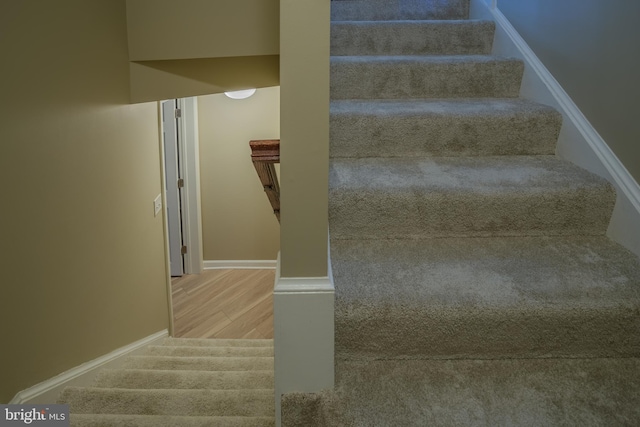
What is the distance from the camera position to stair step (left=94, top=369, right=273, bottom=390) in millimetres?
2098

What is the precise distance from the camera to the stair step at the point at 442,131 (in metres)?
1.98

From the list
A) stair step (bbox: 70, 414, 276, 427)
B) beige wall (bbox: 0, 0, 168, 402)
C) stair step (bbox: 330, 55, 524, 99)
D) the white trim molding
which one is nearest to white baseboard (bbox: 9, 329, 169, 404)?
beige wall (bbox: 0, 0, 168, 402)

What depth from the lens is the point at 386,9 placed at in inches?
118

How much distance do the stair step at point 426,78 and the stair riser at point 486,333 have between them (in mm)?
1268

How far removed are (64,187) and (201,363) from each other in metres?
1.08

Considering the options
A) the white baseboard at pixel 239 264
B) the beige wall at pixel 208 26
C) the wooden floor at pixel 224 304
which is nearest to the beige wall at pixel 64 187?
the beige wall at pixel 208 26

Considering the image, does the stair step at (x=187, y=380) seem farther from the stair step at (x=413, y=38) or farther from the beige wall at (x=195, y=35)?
the stair step at (x=413, y=38)

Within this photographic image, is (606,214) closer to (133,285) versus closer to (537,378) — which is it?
(537,378)

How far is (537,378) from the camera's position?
1318 mm

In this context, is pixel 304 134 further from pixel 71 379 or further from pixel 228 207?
pixel 228 207

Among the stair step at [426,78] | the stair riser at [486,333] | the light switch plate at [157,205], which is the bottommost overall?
the light switch plate at [157,205]

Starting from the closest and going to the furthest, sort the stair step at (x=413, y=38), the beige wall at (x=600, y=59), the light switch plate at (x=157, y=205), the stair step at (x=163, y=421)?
the stair step at (x=163, y=421), the beige wall at (x=600, y=59), the stair step at (x=413, y=38), the light switch plate at (x=157, y=205)

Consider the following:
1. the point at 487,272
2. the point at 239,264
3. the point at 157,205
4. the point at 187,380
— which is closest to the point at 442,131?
the point at 487,272

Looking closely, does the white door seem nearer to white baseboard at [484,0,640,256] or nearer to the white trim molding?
white baseboard at [484,0,640,256]
